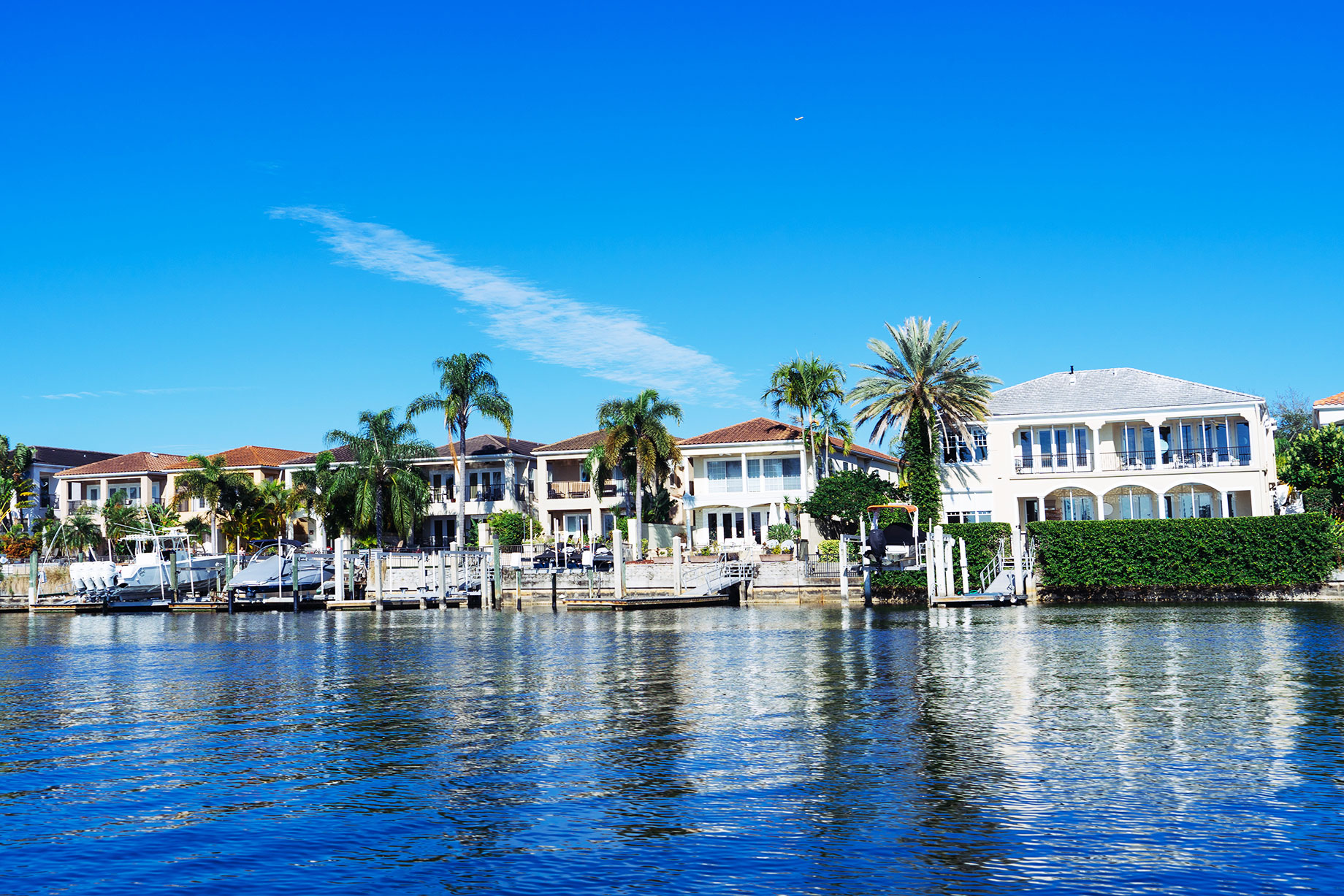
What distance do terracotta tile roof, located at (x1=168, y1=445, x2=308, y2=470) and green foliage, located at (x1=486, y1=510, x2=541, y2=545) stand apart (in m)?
20.9

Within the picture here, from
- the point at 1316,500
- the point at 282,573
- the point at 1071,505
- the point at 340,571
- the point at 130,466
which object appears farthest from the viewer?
the point at 130,466

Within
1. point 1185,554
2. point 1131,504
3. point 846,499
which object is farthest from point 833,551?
point 1185,554

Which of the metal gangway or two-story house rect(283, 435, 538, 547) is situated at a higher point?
two-story house rect(283, 435, 538, 547)

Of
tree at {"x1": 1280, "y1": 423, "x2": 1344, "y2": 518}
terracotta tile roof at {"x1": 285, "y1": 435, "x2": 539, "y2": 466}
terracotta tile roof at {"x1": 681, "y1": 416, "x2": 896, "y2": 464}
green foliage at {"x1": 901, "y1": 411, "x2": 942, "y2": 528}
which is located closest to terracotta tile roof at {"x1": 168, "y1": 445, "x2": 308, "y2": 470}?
terracotta tile roof at {"x1": 285, "y1": 435, "x2": 539, "y2": 466}

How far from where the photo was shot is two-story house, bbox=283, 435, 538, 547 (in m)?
81.2

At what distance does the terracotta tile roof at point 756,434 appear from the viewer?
73125 millimetres

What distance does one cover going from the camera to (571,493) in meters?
81.2

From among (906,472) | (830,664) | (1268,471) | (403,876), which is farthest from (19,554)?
(403,876)

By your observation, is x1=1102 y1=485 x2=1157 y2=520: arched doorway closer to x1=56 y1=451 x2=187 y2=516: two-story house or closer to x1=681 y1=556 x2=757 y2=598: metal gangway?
x1=681 y1=556 x2=757 y2=598: metal gangway

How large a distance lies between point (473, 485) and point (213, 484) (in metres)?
16.6

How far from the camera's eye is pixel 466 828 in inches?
507

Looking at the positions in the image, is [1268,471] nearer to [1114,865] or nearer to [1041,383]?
[1041,383]

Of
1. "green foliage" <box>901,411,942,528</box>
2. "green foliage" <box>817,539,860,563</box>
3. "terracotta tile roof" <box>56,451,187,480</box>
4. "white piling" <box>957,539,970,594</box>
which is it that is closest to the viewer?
"white piling" <box>957,539,970,594</box>

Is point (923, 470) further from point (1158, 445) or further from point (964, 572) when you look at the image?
point (1158, 445)
